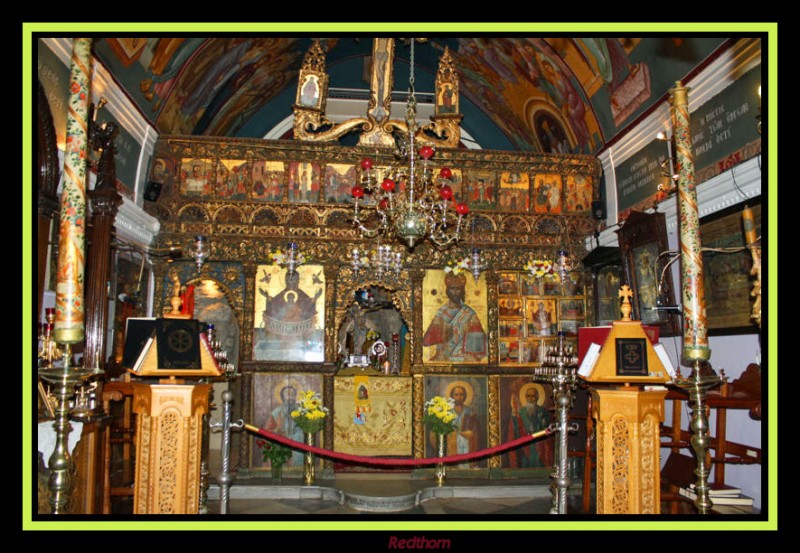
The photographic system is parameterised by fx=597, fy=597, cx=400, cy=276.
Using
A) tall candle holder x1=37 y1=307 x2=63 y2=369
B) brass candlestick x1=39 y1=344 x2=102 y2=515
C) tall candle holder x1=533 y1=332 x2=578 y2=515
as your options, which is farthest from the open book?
tall candle holder x1=37 y1=307 x2=63 y2=369

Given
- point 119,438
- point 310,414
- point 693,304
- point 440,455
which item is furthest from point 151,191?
point 693,304

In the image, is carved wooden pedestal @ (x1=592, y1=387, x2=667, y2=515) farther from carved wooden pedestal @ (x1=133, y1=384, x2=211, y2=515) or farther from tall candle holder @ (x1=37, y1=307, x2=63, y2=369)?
tall candle holder @ (x1=37, y1=307, x2=63, y2=369)

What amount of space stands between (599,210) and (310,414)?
5.33 metres

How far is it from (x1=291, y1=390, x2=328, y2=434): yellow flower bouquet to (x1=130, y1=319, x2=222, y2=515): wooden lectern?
394cm

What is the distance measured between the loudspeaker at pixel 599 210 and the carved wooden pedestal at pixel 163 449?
695 centimetres

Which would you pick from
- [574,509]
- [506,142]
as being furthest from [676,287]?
[506,142]

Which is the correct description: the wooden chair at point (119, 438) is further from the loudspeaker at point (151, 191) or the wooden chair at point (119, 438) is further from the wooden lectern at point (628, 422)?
the wooden lectern at point (628, 422)

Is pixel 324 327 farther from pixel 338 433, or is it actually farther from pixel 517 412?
pixel 517 412

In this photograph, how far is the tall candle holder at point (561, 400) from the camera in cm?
438

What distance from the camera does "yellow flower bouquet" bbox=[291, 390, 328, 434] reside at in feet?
27.3

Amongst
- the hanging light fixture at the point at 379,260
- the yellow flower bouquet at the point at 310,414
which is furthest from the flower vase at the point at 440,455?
the hanging light fixture at the point at 379,260

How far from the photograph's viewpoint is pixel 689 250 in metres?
4.08

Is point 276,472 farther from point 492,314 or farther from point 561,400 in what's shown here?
point 561,400

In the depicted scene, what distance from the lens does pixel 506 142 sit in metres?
12.1
